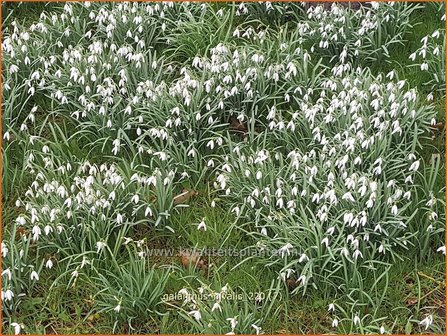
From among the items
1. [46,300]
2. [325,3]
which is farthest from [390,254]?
[325,3]

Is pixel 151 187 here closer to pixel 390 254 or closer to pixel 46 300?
pixel 46 300

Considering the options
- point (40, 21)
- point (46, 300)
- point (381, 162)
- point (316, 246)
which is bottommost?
point (46, 300)

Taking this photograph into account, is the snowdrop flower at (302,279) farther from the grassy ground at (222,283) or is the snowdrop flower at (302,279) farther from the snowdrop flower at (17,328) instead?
the snowdrop flower at (17,328)

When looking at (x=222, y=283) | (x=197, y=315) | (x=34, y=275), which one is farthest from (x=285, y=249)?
(x=34, y=275)

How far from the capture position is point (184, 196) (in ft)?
14.1

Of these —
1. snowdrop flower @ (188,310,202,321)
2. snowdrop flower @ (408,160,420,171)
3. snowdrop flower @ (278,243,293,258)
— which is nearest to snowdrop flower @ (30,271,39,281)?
snowdrop flower @ (188,310,202,321)

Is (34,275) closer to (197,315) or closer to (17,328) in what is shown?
(17,328)

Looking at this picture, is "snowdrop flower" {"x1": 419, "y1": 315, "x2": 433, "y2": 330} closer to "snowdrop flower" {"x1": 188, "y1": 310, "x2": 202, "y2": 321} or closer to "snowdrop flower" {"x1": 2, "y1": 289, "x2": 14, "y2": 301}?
"snowdrop flower" {"x1": 188, "y1": 310, "x2": 202, "y2": 321}

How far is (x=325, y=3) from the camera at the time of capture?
532 cm

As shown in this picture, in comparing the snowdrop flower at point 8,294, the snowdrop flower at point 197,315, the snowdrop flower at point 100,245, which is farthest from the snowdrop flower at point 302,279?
the snowdrop flower at point 8,294

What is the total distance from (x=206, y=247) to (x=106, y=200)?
2.08 feet

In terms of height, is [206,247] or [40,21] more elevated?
[40,21]

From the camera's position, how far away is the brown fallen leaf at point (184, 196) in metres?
4.26

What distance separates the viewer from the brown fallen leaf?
4.26 m
